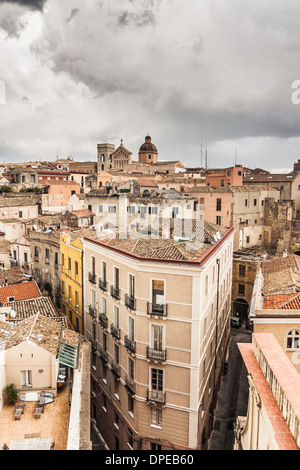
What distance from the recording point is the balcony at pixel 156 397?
53.4 feet

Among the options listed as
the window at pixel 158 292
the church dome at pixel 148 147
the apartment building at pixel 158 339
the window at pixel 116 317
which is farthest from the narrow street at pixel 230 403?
the church dome at pixel 148 147

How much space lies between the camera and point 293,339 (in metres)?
15.1

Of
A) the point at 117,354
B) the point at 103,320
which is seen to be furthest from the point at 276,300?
the point at 103,320

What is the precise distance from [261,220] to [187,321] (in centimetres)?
3286

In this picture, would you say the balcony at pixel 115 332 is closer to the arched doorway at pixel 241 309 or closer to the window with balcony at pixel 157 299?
the window with balcony at pixel 157 299

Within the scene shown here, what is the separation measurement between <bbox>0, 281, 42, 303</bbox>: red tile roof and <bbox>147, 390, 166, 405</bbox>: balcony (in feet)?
39.3

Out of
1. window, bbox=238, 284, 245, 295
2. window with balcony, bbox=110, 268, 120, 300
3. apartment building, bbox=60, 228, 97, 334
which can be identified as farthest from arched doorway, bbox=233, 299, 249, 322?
window with balcony, bbox=110, 268, 120, 300

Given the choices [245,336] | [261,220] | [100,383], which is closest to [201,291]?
[100,383]

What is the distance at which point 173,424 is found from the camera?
16391 millimetres

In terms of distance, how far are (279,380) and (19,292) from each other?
70.1 feet

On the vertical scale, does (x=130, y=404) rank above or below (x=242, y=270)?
below

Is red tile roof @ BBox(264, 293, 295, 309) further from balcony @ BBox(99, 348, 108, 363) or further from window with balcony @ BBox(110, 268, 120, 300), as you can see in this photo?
balcony @ BBox(99, 348, 108, 363)

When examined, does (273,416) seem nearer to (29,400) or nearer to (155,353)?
(29,400)

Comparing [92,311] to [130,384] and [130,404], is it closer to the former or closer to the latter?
[130,384]
